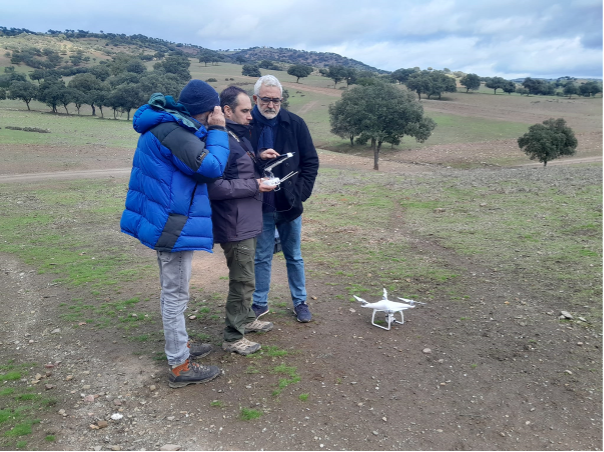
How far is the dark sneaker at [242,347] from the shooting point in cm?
387

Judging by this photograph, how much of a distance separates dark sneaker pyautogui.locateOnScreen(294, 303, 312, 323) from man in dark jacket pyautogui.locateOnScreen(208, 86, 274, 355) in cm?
72

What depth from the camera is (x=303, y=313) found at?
15.0 feet

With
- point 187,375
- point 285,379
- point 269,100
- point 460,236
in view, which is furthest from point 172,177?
point 460,236

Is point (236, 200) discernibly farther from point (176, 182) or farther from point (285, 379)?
point (285, 379)

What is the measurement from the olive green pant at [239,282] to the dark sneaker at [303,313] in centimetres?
77

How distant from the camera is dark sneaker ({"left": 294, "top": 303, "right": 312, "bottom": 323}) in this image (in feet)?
14.9

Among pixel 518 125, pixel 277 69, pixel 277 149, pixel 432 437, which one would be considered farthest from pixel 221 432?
pixel 277 69

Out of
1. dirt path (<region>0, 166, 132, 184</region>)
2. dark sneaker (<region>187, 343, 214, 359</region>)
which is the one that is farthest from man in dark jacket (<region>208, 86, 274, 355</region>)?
dirt path (<region>0, 166, 132, 184</region>)

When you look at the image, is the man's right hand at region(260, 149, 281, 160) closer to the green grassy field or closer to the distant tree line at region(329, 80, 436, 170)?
the green grassy field

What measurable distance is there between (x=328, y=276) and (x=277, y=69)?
57.8 m

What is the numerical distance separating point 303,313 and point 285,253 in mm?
645

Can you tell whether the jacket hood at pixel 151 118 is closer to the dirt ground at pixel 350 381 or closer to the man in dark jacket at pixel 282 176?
the man in dark jacket at pixel 282 176

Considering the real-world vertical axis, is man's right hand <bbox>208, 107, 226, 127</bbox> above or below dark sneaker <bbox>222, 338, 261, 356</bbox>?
above

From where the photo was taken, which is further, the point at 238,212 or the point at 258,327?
the point at 258,327
